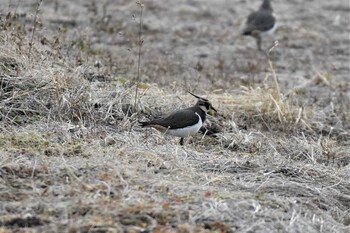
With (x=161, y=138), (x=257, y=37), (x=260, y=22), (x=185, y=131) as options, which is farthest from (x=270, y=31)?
(x=185, y=131)

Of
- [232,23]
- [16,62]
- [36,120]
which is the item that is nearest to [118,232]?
[36,120]

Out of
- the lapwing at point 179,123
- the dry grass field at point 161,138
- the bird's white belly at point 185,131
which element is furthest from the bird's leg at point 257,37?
the bird's white belly at point 185,131

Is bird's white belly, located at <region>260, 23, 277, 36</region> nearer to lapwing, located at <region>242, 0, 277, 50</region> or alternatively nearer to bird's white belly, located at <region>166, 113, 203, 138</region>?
lapwing, located at <region>242, 0, 277, 50</region>

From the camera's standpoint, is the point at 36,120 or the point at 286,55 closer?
the point at 36,120

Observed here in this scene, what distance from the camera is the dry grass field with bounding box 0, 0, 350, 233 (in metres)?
6.14

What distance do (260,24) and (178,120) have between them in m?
7.32

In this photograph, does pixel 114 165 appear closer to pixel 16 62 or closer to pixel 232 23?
pixel 16 62

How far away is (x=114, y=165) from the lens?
6809mm

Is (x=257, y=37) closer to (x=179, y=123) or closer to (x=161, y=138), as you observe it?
(x=161, y=138)

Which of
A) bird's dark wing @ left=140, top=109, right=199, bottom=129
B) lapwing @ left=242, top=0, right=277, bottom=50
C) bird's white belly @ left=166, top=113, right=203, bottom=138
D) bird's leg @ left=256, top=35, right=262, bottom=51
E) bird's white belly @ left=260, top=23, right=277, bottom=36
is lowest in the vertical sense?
bird's leg @ left=256, top=35, right=262, bottom=51

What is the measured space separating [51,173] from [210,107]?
9.09 ft

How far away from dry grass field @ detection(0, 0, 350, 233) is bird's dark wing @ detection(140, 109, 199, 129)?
0.19 m

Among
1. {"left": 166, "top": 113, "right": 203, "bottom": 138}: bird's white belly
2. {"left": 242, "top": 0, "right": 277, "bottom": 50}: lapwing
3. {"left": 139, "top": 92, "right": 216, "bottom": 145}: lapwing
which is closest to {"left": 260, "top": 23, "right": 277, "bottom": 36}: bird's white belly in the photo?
{"left": 242, "top": 0, "right": 277, "bottom": 50}: lapwing

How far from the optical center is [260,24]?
50.3 ft
